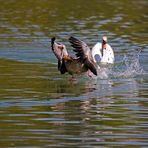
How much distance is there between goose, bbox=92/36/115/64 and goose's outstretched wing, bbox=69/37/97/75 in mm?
2777

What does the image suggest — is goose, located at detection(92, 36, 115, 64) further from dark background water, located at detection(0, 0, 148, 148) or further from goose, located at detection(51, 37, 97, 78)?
goose, located at detection(51, 37, 97, 78)

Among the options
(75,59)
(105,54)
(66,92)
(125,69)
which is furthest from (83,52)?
(105,54)

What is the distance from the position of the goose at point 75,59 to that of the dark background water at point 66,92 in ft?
0.81

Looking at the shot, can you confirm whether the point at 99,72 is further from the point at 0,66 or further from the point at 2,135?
the point at 2,135

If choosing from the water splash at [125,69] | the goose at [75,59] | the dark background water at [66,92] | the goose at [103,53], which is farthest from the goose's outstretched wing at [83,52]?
the goose at [103,53]

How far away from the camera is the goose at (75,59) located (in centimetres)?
1672

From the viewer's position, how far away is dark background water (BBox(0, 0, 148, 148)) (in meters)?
11.1

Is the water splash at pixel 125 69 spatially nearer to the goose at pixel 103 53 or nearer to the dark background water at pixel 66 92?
the dark background water at pixel 66 92

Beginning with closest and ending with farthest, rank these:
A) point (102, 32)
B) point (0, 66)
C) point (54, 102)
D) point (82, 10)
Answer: point (54, 102), point (0, 66), point (102, 32), point (82, 10)

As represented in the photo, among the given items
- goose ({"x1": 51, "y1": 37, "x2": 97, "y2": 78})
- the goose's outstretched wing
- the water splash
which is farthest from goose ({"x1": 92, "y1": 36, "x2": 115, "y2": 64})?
the goose's outstretched wing

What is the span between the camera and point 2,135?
36.4 ft

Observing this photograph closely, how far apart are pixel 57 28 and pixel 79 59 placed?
10.5 meters

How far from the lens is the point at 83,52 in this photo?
16.8m

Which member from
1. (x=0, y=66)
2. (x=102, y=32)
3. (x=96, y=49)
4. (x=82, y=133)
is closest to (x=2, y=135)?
(x=82, y=133)
